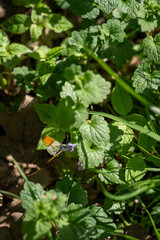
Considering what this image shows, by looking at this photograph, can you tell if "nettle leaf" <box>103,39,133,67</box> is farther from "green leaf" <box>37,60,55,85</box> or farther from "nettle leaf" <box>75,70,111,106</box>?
"nettle leaf" <box>75,70,111,106</box>

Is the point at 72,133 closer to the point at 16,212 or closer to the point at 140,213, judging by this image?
the point at 16,212

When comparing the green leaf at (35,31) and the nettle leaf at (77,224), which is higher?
the green leaf at (35,31)

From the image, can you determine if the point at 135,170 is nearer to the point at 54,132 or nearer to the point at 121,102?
the point at 121,102

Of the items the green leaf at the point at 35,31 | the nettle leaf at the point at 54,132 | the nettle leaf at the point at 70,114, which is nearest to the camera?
the nettle leaf at the point at 70,114

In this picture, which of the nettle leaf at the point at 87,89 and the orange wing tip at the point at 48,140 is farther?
the orange wing tip at the point at 48,140

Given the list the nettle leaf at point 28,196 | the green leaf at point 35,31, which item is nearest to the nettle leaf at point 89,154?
the nettle leaf at point 28,196

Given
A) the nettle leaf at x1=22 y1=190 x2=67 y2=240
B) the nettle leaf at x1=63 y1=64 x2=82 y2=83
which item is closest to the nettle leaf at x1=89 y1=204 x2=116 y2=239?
the nettle leaf at x1=22 y1=190 x2=67 y2=240

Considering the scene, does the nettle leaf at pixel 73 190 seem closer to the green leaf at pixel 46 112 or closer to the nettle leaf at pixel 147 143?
the green leaf at pixel 46 112
